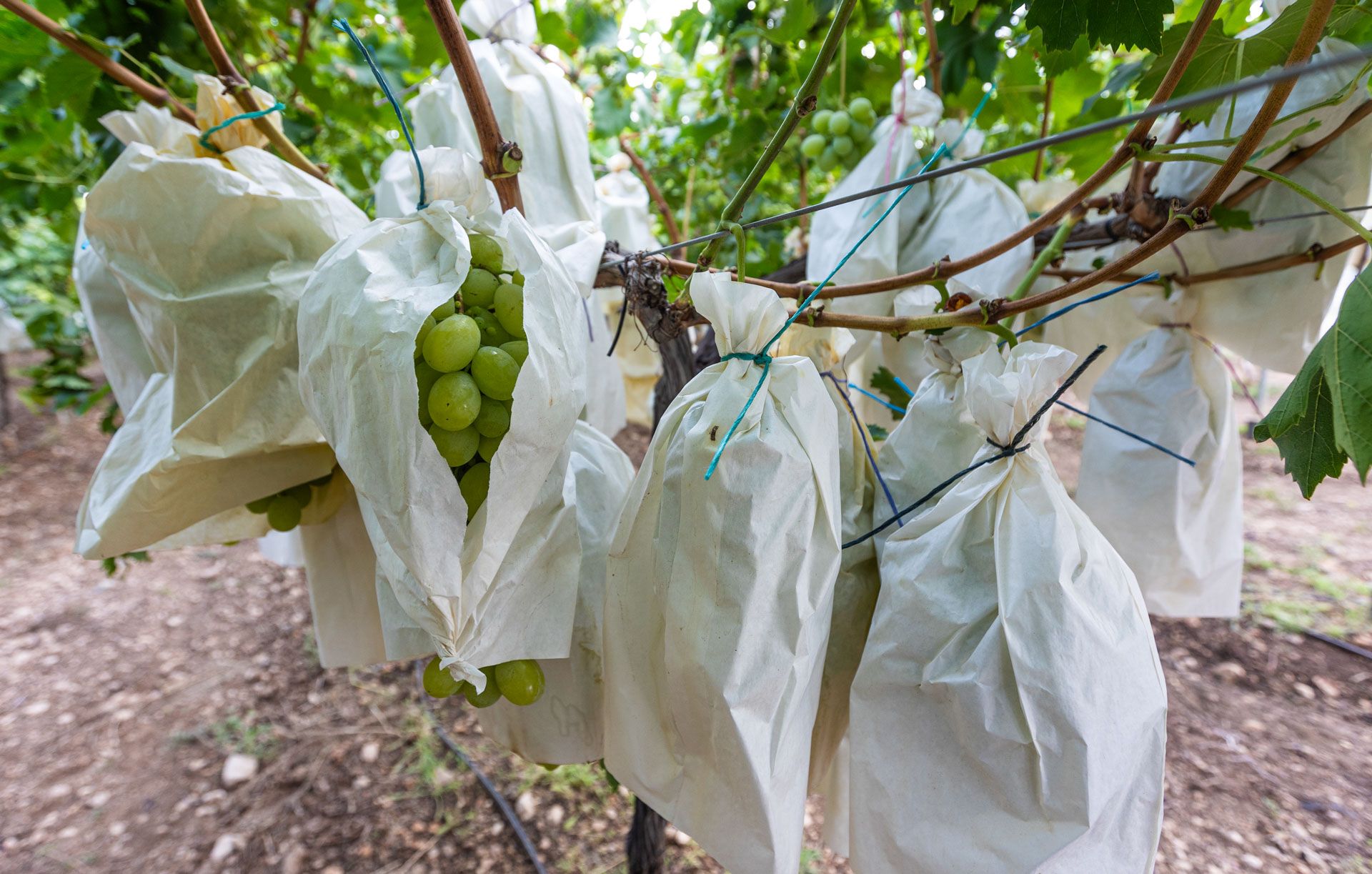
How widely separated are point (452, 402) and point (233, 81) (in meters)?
0.55

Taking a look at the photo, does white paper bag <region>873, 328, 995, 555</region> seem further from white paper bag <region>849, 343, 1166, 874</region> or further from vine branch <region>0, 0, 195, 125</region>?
vine branch <region>0, 0, 195, 125</region>

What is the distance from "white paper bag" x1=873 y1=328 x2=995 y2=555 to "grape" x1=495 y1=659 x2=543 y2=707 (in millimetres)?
354

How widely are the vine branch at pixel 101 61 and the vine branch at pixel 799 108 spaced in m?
0.46

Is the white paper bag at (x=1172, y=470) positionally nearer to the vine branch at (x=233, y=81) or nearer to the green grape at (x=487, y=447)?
the green grape at (x=487, y=447)

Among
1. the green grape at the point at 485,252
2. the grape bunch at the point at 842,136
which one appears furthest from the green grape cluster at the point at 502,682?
the grape bunch at the point at 842,136

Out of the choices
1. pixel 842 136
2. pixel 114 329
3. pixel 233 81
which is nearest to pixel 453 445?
pixel 233 81

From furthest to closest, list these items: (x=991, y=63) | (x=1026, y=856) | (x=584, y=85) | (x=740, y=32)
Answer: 1. (x=584, y=85)
2. (x=740, y=32)
3. (x=991, y=63)
4. (x=1026, y=856)

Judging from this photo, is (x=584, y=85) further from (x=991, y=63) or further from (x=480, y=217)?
(x=480, y=217)

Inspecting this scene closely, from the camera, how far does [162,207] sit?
0.71 m

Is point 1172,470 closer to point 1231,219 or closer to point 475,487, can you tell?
point 1231,219

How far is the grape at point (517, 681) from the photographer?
66cm

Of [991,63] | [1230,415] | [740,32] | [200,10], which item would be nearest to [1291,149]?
[1230,415]

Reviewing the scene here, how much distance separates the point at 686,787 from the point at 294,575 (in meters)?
2.83

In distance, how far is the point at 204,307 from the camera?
0.71 m
